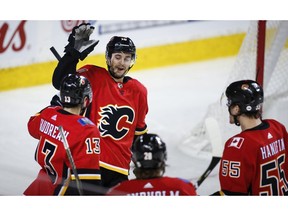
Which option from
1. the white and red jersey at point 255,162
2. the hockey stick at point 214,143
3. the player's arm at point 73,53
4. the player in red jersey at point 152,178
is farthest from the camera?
the player's arm at point 73,53

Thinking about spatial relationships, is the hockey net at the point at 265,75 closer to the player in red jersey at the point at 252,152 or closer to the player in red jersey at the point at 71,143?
the player in red jersey at the point at 252,152

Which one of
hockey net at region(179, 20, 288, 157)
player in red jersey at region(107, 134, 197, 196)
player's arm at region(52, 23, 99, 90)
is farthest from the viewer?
hockey net at region(179, 20, 288, 157)

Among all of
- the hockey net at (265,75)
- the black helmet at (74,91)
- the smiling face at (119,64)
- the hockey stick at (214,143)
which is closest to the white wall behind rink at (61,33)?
the hockey net at (265,75)

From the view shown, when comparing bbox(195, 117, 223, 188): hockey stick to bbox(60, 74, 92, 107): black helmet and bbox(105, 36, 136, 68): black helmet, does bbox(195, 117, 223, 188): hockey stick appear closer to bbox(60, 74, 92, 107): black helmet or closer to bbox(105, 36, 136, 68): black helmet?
bbox(105, 36, 136, 68): black helmet

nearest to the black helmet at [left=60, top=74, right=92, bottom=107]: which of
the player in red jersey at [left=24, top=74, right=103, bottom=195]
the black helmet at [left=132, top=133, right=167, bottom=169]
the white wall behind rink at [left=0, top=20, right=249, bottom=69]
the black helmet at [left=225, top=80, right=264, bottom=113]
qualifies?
the player in red jersey at [left=24, top=74, right=103, bottom=195]

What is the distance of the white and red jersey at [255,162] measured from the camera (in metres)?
2.97

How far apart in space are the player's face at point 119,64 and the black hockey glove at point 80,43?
13cm

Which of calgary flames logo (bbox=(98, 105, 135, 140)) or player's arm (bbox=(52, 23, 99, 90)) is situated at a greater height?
player's arm (bbox=(52, 23, 99, 90))

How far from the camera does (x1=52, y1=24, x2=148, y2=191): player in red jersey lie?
11.2 ft

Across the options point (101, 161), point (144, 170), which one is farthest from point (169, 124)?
point (144, 170)

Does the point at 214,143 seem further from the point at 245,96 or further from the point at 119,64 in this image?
the point at 119,64

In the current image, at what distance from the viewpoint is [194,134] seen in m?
4.59
